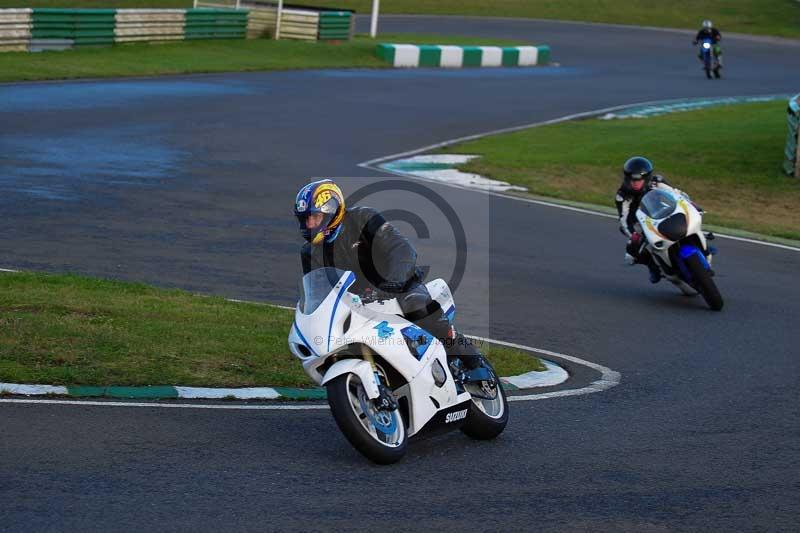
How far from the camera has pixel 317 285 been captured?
702 cm

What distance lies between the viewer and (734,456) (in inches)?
291

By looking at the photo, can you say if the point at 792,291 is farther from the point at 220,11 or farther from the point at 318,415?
the point at 220,11

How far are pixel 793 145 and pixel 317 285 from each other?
676 inches

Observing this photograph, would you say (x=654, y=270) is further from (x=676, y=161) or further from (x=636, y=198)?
(x=676, y=161)

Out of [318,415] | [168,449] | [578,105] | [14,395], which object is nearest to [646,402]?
[318,415]

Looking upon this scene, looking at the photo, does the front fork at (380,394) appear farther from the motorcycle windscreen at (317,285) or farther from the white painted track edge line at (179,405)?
the white painted track edge line at (179,405)

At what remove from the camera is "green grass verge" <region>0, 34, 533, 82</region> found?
28334mm

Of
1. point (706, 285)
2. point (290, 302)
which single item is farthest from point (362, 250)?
point (706, 285)

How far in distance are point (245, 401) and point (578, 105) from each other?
78.4 ft

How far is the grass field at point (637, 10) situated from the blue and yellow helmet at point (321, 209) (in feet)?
154

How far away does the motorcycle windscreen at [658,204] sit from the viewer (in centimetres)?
1312

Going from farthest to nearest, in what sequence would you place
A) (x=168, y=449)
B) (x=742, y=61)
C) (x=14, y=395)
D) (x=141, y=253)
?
(x=742, y=61) → (x=141, y=253) → (x=14, y=395) → (x=168, y=449)

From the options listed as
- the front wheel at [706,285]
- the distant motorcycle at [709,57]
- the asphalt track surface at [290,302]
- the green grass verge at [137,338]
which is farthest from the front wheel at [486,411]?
the distant motorcycle at [709,57]

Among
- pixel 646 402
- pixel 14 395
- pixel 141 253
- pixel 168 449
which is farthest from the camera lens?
pixel 141 253
